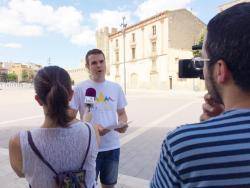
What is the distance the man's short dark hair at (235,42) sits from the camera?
1.04 metres

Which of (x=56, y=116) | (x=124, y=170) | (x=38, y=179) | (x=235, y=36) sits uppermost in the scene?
(x=235, y=36)

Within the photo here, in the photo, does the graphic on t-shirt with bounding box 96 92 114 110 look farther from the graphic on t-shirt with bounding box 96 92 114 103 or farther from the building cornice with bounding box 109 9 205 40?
the building cornice with bounding box 109 9 205 40

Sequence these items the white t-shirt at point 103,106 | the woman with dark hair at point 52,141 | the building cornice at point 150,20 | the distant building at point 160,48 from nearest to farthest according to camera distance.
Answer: the woman with dark hair at point 52,141
the white t-shirt at point 103,106
the distant building at point 160,48
the building cornice at point 150,20

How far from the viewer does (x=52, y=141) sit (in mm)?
1876

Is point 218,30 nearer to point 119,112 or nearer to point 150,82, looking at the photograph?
point 119,112

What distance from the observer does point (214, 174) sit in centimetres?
98

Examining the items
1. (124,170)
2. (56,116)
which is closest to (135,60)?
(124,170)

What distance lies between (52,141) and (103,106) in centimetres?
144

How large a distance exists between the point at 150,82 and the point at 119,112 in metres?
47.9

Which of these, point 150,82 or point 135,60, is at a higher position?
point 135,60

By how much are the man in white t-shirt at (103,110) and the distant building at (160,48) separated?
38041 mm

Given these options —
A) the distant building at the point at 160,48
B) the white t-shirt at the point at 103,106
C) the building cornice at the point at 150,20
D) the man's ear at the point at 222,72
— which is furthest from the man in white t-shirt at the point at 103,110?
the building cornice at the point at 150,20

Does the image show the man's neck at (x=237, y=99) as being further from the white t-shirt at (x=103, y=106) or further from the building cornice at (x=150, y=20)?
the building cornice at (x=150, y=20)

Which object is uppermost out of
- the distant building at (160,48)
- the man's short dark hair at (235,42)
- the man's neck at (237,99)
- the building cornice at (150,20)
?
the building cornice at (150,20)
